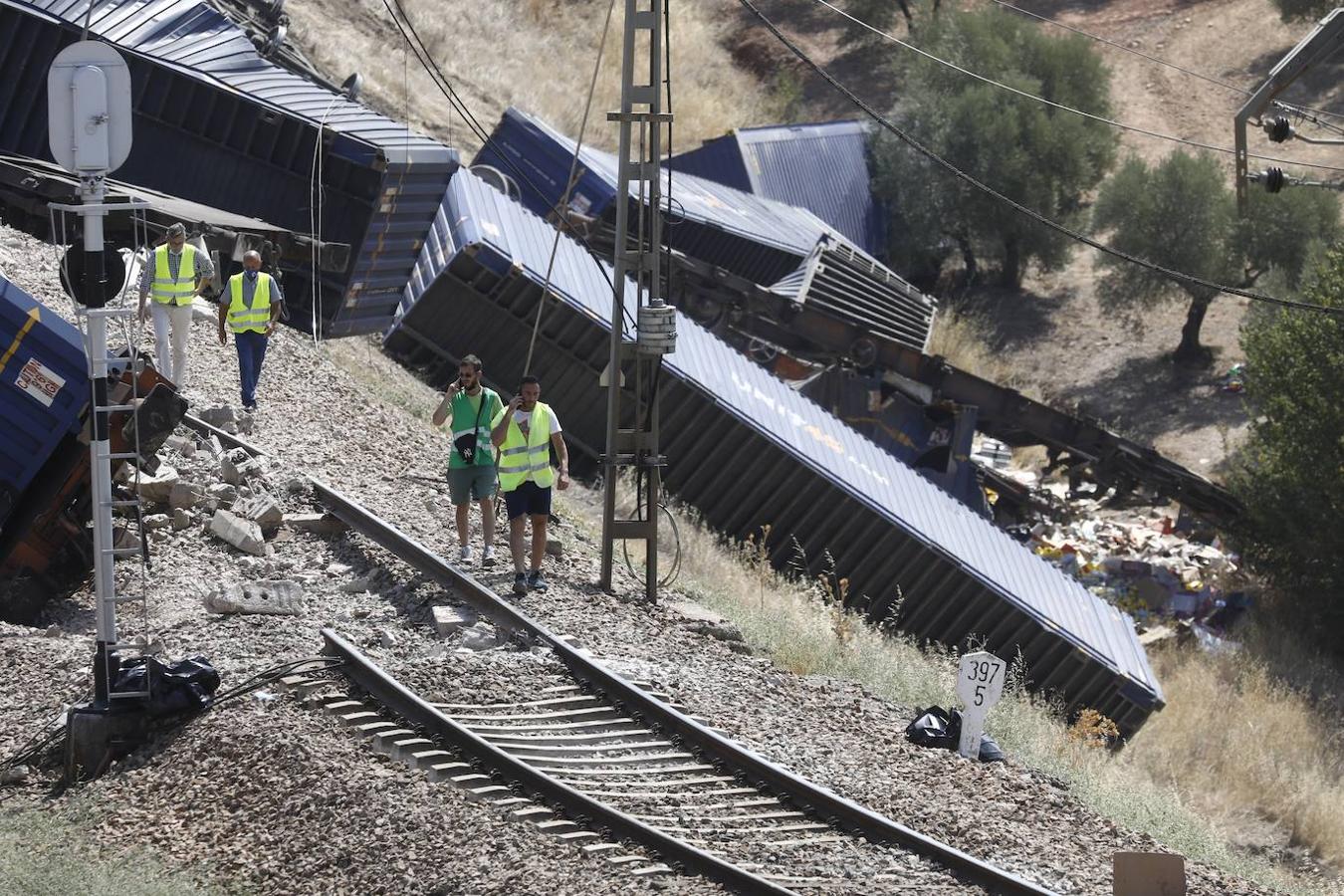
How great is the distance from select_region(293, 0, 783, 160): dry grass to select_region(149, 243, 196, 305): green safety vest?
18129 millimetres

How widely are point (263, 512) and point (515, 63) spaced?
96.3 ft

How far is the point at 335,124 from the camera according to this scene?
18.8 m

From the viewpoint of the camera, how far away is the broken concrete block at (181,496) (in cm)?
1167

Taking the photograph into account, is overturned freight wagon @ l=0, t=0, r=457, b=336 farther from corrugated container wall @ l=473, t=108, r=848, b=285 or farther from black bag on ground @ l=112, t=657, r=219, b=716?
black bag on ground @ l=112, t=657, r=219, b=716

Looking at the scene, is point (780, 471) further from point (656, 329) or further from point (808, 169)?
point (808, 169)

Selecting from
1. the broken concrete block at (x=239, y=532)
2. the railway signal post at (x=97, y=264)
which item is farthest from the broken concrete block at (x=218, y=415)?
the railway signal post at (x=97, y=264)

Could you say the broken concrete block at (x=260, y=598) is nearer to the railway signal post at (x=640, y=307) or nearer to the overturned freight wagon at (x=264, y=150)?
the railway signal post at (x=640, y=307)

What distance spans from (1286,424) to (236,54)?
14390 mm

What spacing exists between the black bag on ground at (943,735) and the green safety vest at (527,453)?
296cm

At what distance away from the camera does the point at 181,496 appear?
11680 mm

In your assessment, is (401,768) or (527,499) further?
(527,499)

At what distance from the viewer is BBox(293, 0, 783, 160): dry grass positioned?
109 feet

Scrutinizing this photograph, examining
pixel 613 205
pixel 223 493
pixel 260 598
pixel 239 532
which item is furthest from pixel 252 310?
pixel 613 205

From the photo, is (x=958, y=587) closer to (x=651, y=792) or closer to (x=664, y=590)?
(x=664, y=590)
